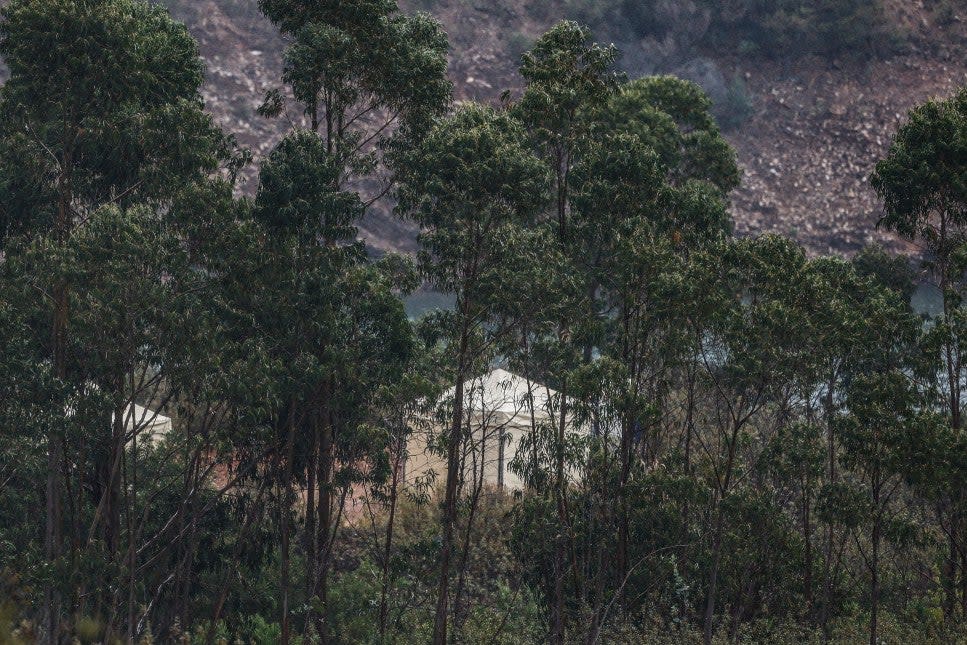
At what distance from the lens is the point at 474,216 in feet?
55.3

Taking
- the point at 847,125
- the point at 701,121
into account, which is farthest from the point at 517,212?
the point at 847,125

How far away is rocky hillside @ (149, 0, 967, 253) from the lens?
248 feet

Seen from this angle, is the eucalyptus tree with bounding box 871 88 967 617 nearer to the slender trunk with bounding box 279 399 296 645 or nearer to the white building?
the white building

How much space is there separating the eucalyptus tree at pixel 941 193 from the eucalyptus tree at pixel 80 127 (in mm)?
8815

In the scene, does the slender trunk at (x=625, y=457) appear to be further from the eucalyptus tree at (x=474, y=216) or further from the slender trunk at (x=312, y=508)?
the slender trunk at (x=312, y=508)

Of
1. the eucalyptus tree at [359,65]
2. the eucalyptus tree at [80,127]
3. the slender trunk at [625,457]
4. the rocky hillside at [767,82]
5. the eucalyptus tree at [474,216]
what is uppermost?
the rocky hillside at [767,82]

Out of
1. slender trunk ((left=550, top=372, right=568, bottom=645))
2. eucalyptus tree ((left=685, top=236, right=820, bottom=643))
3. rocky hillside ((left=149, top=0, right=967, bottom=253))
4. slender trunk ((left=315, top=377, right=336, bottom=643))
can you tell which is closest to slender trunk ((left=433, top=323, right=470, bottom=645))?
slender trunk ((left=550, top=372, right=568, bottom=645))

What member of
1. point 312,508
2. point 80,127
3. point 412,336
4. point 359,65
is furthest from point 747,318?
point 80,127

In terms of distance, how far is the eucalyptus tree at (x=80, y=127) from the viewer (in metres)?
16.7

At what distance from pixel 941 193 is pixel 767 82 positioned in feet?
209

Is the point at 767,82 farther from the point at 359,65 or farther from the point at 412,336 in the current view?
the point at 412,336

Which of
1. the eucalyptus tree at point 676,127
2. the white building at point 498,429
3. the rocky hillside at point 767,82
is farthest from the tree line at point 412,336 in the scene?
the rocky hillside at point 767,82

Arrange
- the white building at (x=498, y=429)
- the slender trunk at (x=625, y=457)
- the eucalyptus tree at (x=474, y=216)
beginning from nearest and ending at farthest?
the eucalyptus tree at (x=474, y=216) → the slender trunk at (x=625, y=457) → the white building at (x=498, y=429)

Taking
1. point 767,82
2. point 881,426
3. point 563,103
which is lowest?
point 881,426
